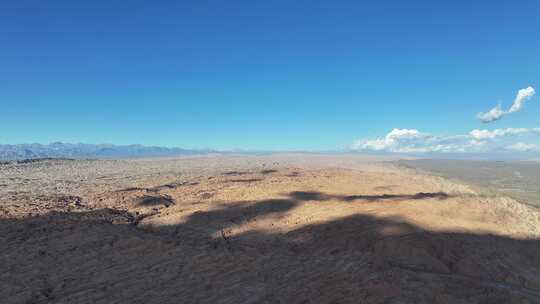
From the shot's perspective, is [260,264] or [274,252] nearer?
[260,264]

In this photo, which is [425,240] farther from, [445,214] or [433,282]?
[445,214]

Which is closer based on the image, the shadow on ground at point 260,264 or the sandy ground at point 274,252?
the shadow on ground at point 260,264

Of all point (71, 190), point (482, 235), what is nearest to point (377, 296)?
point (482, 235)

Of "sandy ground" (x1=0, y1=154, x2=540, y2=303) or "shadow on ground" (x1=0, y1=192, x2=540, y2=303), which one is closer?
"shadow on ground" (x1=0, y1=192, x2=540, y2=303)
